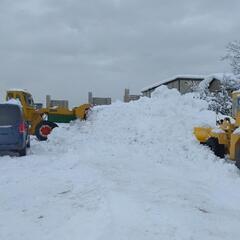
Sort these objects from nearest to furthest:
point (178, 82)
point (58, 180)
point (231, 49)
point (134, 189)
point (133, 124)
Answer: point (134, 189), point (58, 180), point (133, 124), point (231, 49), point (178, 82)

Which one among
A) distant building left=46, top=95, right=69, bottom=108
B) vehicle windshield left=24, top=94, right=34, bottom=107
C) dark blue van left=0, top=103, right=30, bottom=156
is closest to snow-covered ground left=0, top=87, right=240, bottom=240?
dark blue van left=0, top=103, right=30, bottom=156

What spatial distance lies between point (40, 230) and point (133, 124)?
17.0 metres

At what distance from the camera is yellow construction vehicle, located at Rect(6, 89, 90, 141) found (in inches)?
1068

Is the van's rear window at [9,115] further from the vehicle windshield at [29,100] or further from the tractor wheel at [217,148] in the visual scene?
the vehicle windshield at [29,100]

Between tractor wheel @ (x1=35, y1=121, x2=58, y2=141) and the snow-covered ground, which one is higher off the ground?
tractor wheel @ (x1=35, y1=121, x2=58, y2=141)

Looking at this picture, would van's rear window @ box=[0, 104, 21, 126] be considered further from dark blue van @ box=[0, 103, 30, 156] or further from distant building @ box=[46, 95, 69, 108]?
distant building @ box=[46, 95, 69, 108]

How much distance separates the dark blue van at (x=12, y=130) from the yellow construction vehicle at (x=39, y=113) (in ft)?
23.3

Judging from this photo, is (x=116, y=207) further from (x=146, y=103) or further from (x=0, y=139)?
(x=146, y=103)

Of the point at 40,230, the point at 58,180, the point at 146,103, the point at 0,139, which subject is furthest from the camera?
the point at 146,103

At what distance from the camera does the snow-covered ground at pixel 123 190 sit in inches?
324

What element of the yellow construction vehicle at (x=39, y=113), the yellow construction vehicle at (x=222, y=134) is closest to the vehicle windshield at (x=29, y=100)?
the yellow construction vehicle at (x=39, y=113)

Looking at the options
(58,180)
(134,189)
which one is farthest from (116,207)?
(58,180)

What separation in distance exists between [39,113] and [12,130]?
8720 millimetres

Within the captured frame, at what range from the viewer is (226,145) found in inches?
695
